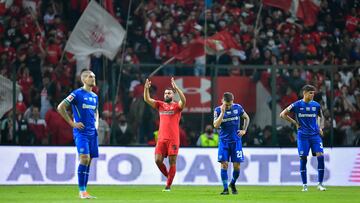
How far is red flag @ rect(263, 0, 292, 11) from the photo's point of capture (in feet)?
102

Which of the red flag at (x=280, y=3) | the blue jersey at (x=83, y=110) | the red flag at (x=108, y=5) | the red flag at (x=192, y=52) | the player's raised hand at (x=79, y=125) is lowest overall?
the player's raised hand at (x=79, y=125)

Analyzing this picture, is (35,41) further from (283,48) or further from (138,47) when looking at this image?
(283,48)

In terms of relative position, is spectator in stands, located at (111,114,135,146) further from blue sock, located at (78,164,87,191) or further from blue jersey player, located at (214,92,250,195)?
blue sock, located at (78,164,87,191)

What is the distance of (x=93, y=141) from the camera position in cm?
1858

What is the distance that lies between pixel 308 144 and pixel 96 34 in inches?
355

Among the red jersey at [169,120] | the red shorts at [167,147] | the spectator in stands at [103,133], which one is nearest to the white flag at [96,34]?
the spectator in stands at [103,133]

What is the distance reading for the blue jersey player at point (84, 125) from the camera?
18.4 metres

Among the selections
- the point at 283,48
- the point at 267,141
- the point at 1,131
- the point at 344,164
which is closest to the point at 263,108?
the point at 267,141

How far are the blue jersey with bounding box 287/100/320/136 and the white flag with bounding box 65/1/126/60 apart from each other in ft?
25.8

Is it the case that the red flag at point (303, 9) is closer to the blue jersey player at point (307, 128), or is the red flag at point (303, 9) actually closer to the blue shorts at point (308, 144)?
the blue jersey player at point (307, 128)

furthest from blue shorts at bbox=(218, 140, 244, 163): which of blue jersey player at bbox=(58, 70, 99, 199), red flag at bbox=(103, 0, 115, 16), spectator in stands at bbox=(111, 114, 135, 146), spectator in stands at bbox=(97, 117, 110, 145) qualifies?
red flag at bbox=(103, 0, 115, 16)

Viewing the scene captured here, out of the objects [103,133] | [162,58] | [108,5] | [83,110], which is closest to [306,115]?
[83,110]

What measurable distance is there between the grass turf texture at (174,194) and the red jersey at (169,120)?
1.21 meters

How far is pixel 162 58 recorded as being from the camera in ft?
97.8
